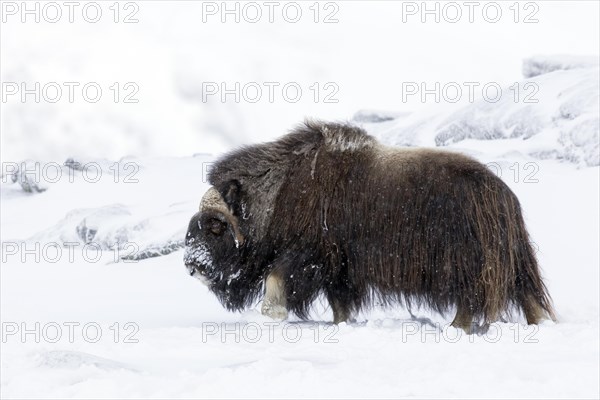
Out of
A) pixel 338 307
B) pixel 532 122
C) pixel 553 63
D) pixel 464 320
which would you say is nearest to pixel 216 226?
pixel 338 307

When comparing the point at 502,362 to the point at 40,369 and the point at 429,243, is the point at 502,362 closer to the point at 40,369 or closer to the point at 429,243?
the point at 429,243

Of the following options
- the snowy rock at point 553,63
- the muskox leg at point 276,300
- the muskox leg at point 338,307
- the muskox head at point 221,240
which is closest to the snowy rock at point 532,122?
the snowy rock at point 553,63

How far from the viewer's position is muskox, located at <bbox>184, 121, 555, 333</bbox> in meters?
3.97

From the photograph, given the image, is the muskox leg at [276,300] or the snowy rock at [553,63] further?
the snowy rock at [553,63]

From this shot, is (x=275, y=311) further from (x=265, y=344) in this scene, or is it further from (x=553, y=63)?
(x=553, y=63)

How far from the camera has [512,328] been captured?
3602 millimetres

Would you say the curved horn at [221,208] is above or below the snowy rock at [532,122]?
above

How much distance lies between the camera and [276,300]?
4262mm

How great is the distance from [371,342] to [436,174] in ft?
3.62

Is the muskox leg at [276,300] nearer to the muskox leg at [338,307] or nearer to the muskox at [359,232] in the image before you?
the muskox at [359,232]

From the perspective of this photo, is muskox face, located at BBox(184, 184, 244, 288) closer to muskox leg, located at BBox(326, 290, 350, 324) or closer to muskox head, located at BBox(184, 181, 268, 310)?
muskox head, located at BBox(184, 181, 268, 310)

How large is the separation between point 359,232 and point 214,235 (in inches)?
32.3

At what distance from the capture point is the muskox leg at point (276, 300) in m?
4.26

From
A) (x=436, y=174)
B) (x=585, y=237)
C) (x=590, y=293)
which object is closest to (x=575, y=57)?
(x=585, y=237)
